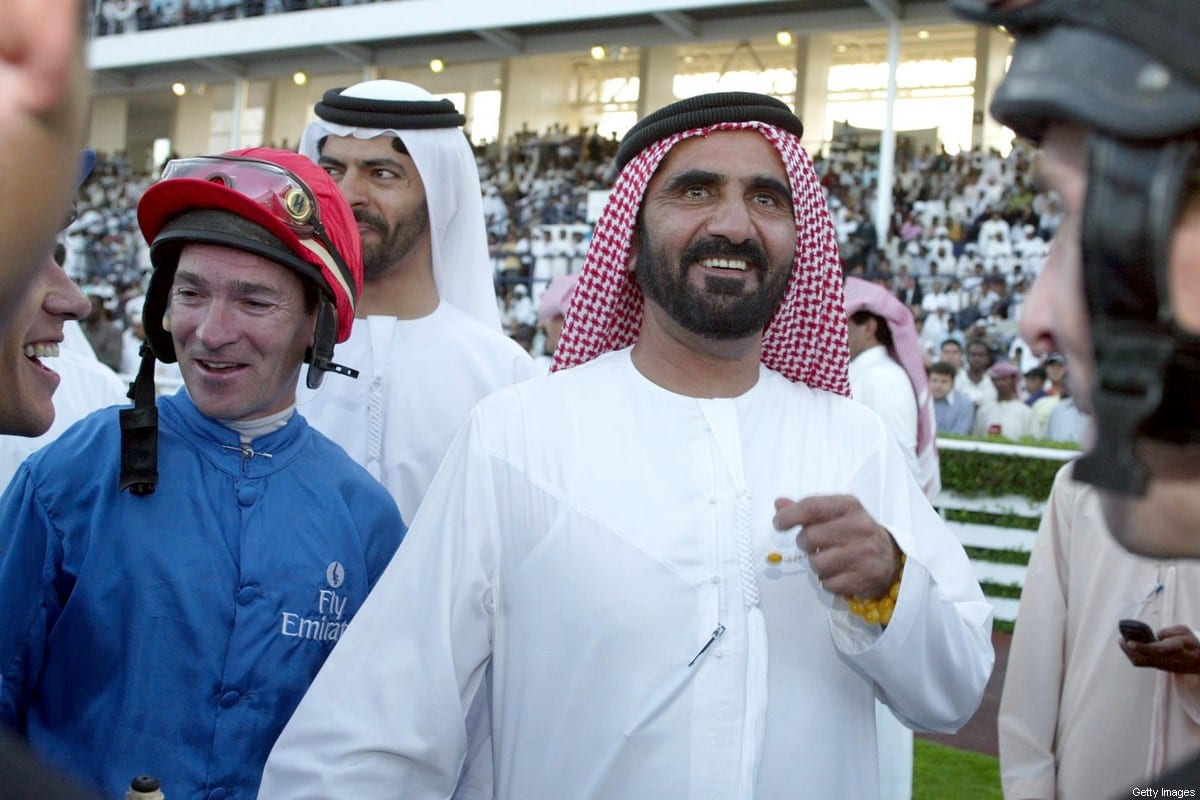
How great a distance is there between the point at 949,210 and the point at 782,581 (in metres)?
19.1

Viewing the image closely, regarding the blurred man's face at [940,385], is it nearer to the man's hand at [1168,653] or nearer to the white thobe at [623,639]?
the man's hand at [1168,653]

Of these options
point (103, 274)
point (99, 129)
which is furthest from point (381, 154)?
point (99, 129)

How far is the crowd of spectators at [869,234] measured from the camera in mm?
16922

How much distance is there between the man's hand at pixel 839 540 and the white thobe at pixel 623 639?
0.31 ft

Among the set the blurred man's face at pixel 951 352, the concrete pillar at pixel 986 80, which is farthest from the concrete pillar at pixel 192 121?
the blurred man's face at pixel 951 352

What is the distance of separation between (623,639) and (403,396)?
55.8 inches

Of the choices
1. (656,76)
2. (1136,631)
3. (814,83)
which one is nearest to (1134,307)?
(1136,631)

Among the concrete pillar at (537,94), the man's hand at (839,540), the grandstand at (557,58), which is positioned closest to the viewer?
the man's hand at (839,540)

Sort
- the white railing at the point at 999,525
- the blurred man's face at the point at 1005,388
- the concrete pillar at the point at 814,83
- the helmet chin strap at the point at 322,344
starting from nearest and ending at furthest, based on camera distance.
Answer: the helmet chin strap at the point at 322,344 → the white railing at the point at 999,525 → the blurred man's face at the point at 1005,388 → the concrete pillar at the point at 814,83

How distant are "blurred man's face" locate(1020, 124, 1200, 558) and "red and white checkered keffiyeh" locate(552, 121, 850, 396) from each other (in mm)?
1625

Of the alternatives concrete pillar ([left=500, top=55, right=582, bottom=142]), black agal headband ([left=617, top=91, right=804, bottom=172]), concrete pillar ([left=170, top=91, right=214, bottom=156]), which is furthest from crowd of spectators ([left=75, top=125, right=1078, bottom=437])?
black agal headband ([left=617, top=91, right=804, bottom=172])

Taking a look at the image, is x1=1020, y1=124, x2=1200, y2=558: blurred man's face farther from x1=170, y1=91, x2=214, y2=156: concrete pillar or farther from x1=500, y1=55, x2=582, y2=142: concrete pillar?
x1=170, y1=91, x2=214, y2=156: concrete pillar

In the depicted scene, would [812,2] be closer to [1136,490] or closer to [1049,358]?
[1049,358]

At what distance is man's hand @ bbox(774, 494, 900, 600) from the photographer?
6.51ft
